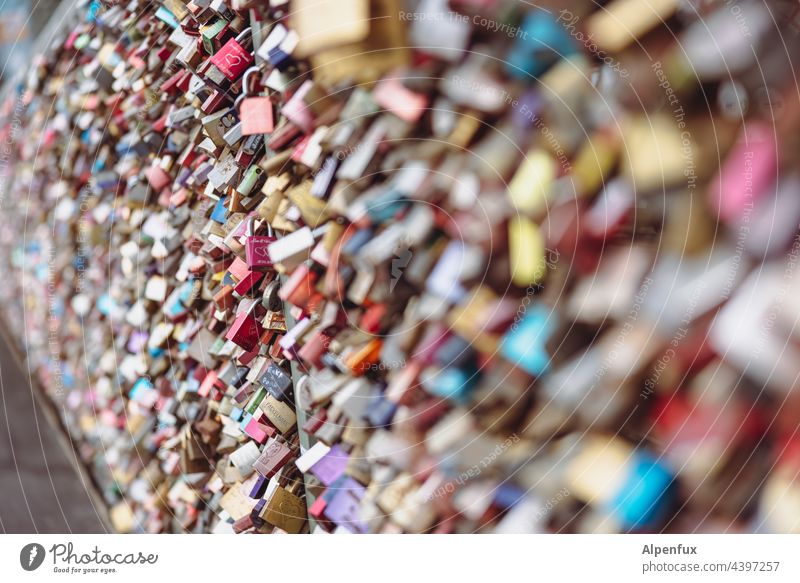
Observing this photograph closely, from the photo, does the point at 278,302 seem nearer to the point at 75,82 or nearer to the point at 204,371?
the point at 204,371

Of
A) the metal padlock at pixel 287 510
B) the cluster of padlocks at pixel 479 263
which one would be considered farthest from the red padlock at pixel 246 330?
the metal padlock at pixel 287 510

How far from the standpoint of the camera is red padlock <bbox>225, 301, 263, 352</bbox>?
67cm

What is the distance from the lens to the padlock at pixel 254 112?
0.64m

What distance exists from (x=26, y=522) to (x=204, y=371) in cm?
28

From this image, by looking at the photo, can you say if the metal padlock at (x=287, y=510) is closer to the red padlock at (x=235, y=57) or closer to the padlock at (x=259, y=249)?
the padlock at (x=259, y=249)

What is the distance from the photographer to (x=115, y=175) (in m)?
0.89

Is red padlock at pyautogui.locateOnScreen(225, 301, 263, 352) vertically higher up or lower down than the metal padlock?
higher up

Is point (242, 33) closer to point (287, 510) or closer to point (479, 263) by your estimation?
point (479, 263)
